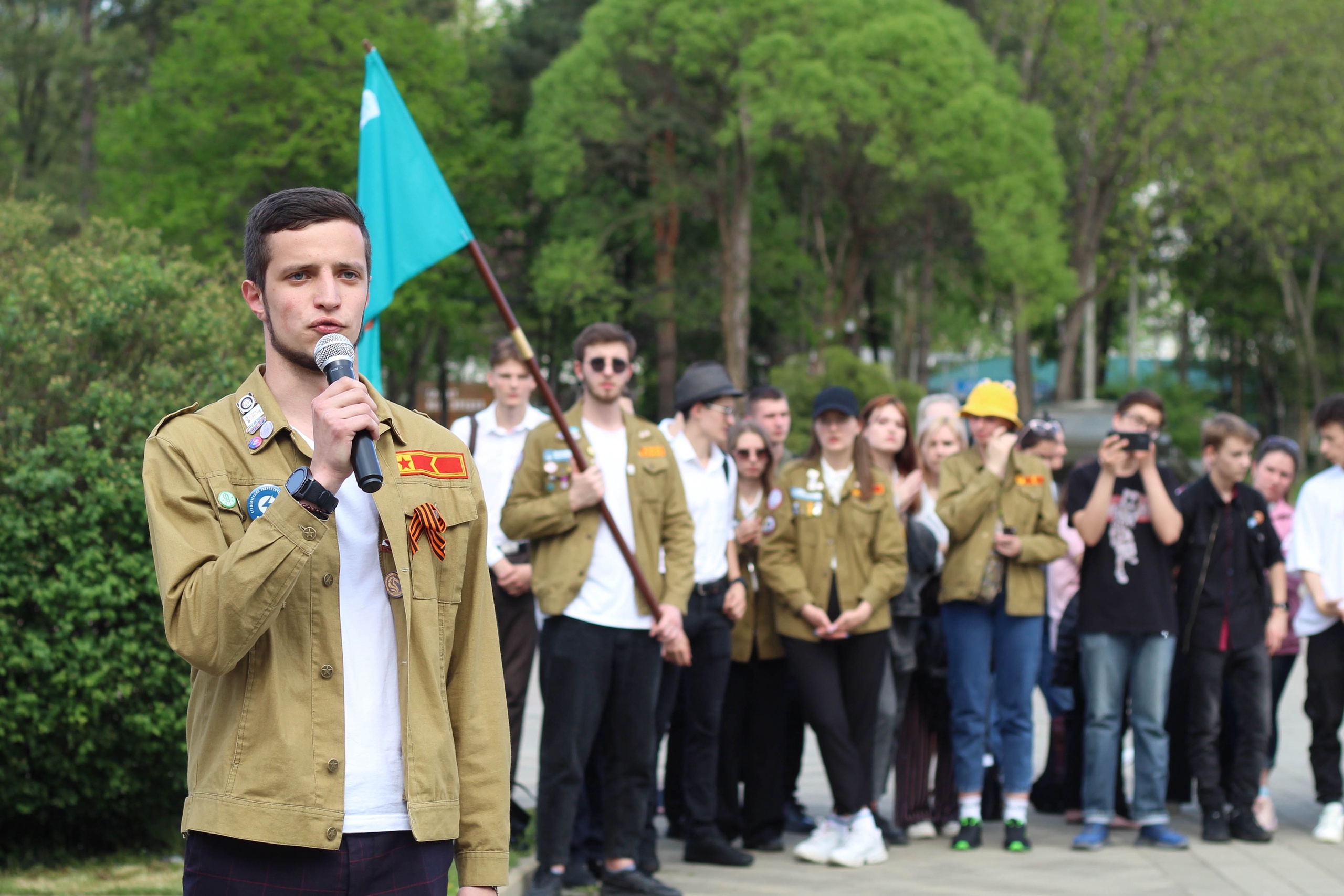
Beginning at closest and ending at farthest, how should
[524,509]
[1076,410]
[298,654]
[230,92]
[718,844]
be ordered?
[298,654]
[524,509]
[718,844]
[1076,410]
[230,92]

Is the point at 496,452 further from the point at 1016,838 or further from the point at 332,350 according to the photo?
the point at 332,350

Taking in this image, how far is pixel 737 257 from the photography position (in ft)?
114

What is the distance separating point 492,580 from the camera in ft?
24.7

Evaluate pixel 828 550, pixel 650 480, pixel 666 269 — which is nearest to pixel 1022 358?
pixel 666 269

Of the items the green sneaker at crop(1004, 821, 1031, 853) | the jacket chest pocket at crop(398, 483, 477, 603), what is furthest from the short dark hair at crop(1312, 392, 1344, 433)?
the jacket chest pocket at crop(398, 483, 477, 603)

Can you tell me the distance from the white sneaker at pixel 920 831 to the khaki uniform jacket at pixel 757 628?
4.13 feet

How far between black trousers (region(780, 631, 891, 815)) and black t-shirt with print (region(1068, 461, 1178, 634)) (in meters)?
1.22

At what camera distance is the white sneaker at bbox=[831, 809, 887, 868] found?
23.6 feet

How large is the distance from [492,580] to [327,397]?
538cm

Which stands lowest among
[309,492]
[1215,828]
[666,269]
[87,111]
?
[1215,828]

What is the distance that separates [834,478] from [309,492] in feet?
18.1

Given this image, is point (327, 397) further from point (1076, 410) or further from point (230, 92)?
point (230, 92)

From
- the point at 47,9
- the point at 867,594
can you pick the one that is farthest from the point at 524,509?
the point at 47,9

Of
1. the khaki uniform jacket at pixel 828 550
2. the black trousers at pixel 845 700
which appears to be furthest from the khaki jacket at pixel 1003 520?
the black trousers at pixel 845 700
